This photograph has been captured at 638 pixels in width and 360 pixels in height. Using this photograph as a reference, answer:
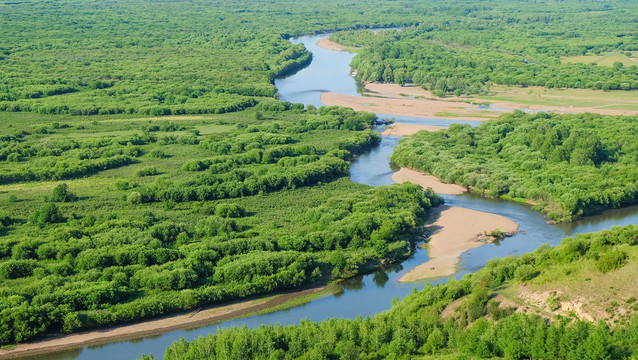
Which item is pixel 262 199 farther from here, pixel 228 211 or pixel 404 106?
pixel 404 106

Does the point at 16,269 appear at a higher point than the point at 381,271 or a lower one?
higher

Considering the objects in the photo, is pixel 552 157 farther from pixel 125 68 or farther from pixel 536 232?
pixel 125 68

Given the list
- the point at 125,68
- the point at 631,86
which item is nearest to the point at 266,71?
the point at 125,68

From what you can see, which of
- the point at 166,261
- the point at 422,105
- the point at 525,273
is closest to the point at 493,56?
the point at 422,105

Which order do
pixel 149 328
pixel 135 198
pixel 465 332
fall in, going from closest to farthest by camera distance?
1. pixel 465 332
2. pixel 149 328
3. pixel 135 198

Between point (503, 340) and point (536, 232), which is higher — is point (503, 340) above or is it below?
above
